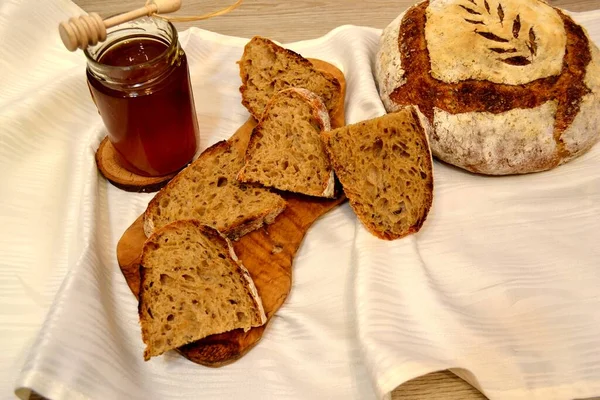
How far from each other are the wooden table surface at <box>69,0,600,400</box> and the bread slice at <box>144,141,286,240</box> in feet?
3.27

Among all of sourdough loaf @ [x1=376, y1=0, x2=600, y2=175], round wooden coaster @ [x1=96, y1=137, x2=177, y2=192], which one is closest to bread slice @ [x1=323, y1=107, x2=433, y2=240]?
sourdough loaf @ [x1=376, y1=0, x2=600, y2=175]

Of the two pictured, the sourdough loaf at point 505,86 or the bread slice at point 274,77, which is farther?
the bread slice at point 274,77

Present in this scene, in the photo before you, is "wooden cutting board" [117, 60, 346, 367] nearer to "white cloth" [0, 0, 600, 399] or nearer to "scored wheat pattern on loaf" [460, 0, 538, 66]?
"white cloth" [0, 0, 600, 399]

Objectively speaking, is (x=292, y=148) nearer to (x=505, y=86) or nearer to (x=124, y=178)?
(x=124, y=178)

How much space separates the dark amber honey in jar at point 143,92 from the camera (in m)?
1.38

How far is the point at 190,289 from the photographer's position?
1.28 meters

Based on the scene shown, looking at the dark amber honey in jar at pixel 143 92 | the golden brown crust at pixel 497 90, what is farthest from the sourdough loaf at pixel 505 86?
the dark amber honey in jar at pixel 143 92

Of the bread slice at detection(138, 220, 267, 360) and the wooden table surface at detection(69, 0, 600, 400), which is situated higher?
the wooden table surface at detection(69, 0, 600, 400)

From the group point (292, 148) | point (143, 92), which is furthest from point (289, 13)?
point (143, 92)

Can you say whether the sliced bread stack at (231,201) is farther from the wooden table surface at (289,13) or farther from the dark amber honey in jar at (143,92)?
the wooden table surface at (289,13)

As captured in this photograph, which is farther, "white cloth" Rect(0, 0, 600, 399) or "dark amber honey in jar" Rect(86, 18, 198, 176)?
"dark amber honey in jar" Rect(86, 18, 198, 176)

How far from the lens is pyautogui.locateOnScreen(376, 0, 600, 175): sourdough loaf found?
1508 millimetres

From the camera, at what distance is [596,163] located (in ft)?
5.37

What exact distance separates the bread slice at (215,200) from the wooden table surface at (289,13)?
995 mm
